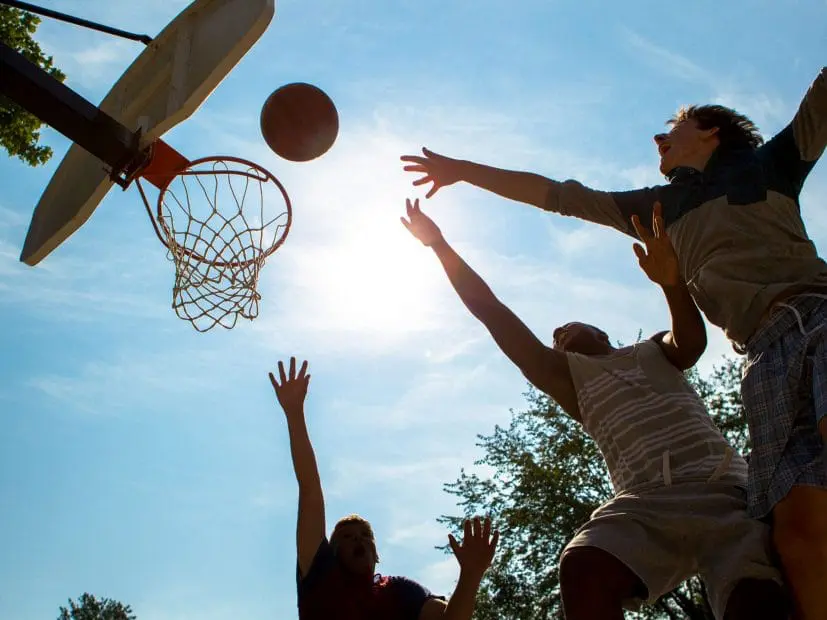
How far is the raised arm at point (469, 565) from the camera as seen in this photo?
14.2 ft

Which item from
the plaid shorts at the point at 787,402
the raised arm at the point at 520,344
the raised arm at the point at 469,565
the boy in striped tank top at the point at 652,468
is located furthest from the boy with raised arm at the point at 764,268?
the raised arm at the point at 469,565

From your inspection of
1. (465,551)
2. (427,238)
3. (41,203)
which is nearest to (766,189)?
(427,238)

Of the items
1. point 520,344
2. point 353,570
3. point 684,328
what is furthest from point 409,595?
point 684,328

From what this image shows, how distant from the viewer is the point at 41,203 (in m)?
6.43

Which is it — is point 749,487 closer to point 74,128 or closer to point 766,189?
point 766,189

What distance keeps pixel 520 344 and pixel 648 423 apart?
69 centimetres

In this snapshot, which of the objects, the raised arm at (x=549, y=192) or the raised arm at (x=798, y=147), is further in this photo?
the raised arm at (x=549, y=192)

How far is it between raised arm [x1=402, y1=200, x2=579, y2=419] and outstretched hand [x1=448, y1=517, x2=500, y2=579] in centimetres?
90

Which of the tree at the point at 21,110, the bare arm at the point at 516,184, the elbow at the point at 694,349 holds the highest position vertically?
→ the tree at the point at 21,110

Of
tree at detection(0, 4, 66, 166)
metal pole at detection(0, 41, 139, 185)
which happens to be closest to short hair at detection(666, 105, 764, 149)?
metal pole at detection(0, 41, 139, 185)

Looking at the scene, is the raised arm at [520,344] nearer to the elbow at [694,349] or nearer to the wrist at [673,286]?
the elbow at [694,349]

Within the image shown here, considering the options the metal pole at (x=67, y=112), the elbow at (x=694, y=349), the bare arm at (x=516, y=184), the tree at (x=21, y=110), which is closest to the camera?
the elbow at (x=694, y=349)

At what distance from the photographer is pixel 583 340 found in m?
4.26

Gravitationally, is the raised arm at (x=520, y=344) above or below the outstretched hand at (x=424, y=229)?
below
